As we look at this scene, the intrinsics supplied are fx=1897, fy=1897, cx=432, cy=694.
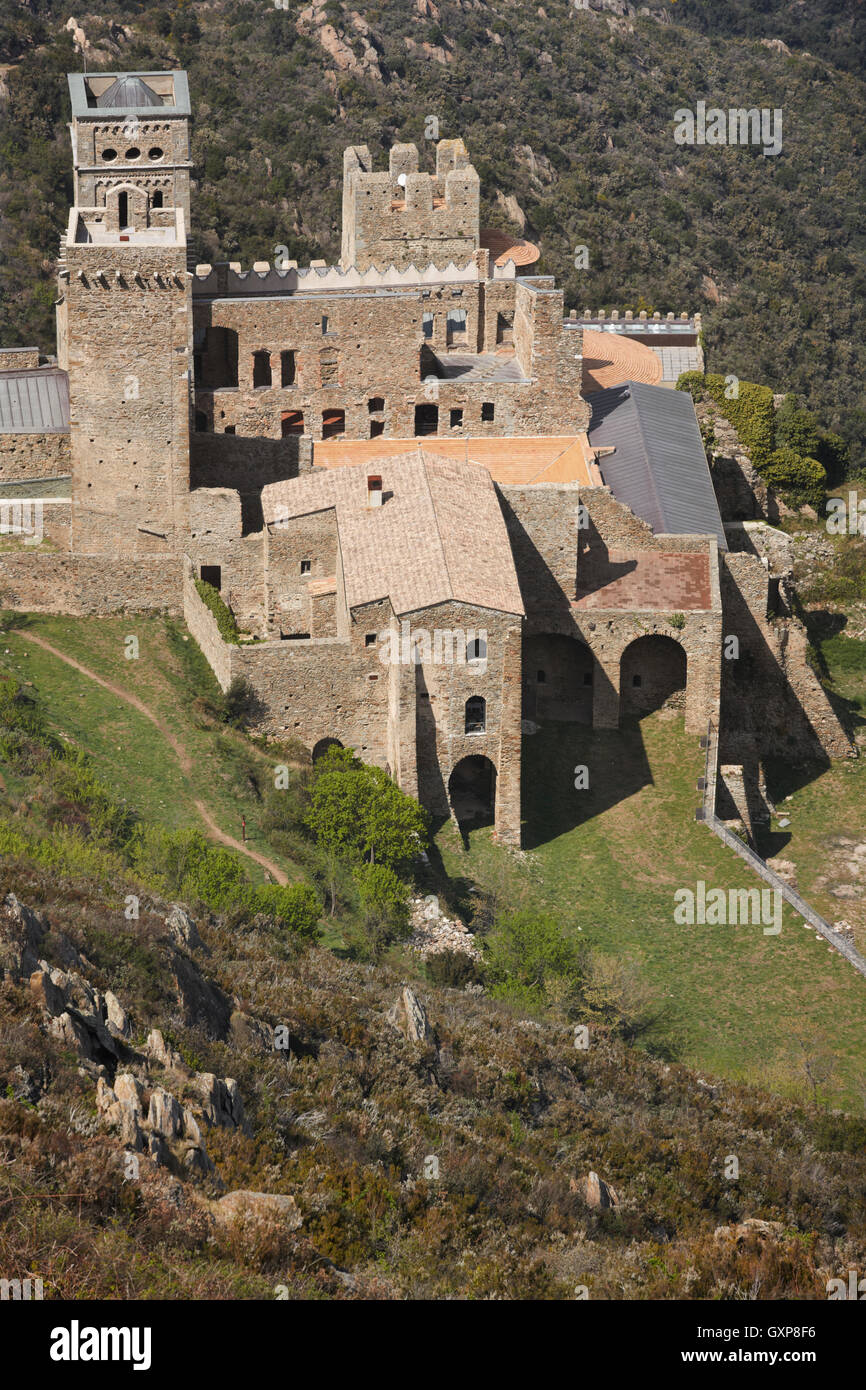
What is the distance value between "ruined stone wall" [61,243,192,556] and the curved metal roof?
325 inches

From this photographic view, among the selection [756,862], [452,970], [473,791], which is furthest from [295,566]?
[756,862]

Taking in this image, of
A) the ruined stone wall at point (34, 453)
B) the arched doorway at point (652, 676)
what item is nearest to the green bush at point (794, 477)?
the arched doorway at point (652, 676)

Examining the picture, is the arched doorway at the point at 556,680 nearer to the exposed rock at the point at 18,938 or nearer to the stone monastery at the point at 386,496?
the stone monastery at the point at 386,496

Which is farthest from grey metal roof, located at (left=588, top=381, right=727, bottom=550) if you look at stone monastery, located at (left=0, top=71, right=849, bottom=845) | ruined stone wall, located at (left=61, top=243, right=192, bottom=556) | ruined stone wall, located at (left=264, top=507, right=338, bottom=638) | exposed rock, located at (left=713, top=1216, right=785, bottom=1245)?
exposed rock, located at (left=713, top=1216, right=785, bottom=1245)

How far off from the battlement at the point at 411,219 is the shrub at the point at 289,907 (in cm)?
2439

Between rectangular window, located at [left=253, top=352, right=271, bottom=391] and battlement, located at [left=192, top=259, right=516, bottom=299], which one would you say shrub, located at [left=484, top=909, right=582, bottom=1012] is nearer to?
rectangular window, located at [left=253, top=352, right=271, bottom=391]

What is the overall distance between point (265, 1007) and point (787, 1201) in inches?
308

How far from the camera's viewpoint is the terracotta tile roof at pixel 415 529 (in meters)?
39.1

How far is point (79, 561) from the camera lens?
1698 inches

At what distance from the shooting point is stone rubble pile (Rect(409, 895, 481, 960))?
119 feet

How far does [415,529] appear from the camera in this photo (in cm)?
4059

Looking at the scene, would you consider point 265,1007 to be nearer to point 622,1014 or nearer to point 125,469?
point 622,1014

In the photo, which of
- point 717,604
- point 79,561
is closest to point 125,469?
point 79,561

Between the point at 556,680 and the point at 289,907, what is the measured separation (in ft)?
38.4
